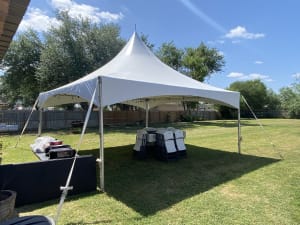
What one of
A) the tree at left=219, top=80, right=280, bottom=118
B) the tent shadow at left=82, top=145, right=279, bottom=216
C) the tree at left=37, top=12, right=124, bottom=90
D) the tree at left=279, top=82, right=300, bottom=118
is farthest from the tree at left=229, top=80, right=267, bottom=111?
the tent shadow at left=82, top=145, right=279, bottom=216

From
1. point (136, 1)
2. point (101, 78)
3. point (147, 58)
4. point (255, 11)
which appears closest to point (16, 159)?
point (101, 78)

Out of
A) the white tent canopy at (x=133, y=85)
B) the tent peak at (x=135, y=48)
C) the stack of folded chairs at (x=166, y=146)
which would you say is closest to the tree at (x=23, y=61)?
the white tent canopy at (x=133, y=85)

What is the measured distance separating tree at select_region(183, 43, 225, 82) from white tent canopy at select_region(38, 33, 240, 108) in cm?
1817

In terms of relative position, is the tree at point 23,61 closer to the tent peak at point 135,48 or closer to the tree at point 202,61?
the tent peak at point 135,48

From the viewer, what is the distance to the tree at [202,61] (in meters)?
24.6

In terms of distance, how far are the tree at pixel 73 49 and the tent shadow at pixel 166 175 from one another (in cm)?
1009

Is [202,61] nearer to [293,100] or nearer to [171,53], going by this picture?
[171,53]

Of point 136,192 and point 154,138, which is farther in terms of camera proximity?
point 154,138

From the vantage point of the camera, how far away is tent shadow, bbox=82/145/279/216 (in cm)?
375

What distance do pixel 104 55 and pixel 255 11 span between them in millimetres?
9614

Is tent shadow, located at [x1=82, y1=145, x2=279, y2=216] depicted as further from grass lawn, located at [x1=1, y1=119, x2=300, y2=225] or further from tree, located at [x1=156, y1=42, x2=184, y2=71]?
tree, located at [x1=156, y1=42, x2=184, y2=71]

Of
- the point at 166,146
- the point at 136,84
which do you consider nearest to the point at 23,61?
the point at 166,146

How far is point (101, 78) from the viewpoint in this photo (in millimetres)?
4082

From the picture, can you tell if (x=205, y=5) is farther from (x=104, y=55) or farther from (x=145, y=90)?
(x=145, y=90)
